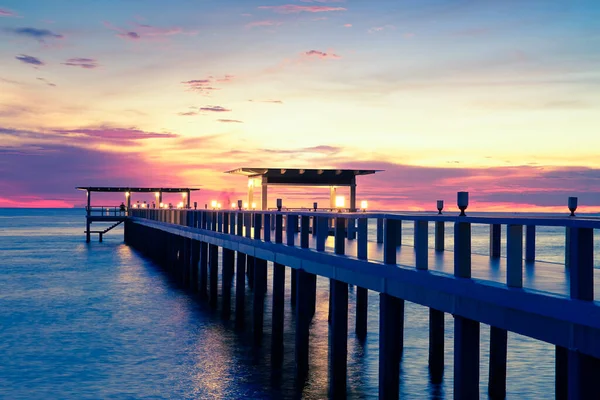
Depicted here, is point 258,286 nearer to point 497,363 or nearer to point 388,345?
point 497,363

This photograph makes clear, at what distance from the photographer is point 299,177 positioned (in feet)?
131

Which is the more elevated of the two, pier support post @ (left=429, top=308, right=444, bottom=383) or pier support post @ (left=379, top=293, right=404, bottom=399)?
pier support post @ (left=379, top=293, right=404, bottom=399)

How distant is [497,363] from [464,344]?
280 inches

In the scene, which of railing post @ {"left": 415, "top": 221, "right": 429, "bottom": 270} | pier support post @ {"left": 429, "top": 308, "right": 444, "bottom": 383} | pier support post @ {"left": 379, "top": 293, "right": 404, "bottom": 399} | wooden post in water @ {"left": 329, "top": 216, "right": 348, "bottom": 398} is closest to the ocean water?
pier support post @ {"left": 429, "top": 308, "right": 444, "bottom": 383}

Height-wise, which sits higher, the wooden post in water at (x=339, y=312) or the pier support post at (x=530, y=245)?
the pier support post at (x=530, y=245)

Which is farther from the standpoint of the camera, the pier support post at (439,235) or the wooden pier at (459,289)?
the pier support post at (439,235)

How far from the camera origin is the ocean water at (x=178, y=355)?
17.6 metres

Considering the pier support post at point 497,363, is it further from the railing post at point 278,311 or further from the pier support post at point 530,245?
the railing post at point 278,311

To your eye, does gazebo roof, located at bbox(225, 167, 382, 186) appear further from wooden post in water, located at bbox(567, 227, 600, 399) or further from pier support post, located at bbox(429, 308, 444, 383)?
wooden post in water, located at bbox(567, 227, 600, 399)

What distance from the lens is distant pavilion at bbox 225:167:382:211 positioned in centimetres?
3931

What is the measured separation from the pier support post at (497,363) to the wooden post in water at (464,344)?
6188 mm

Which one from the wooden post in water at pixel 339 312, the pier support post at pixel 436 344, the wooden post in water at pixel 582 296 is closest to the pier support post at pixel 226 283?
the pier support post at pixel 436 344

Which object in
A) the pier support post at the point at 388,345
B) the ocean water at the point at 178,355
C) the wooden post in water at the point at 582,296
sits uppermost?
the wooden post in water at the point at 582,296

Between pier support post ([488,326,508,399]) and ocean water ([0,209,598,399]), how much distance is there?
747mm
